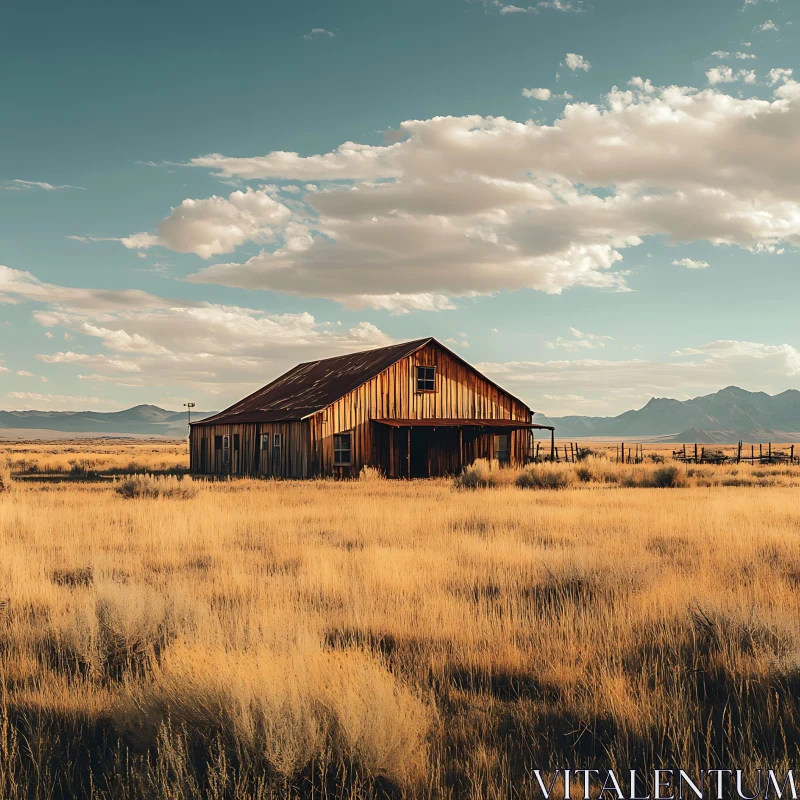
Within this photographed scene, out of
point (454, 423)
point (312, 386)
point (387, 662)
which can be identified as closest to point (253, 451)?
point (312, 386)

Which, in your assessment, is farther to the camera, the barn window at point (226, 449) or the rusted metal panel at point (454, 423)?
the barn window at point (226, 449)

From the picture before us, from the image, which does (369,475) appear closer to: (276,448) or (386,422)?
(386,422)

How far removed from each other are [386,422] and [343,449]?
2.19 m

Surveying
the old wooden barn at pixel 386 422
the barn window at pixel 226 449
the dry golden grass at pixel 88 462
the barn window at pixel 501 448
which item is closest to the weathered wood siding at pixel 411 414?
the old wooden barn at pixel 386 422

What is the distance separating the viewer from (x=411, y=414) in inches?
1315

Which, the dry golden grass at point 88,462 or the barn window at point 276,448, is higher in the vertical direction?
the barn window at point 276,448

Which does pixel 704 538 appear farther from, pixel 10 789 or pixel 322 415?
pixel 322 415

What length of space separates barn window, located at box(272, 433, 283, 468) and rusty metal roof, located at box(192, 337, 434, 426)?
87 cm

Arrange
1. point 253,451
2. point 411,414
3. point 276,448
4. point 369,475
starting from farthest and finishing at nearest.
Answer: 1. point 253,451
2. point 276,448
3. point 411,414
4. point 369,475

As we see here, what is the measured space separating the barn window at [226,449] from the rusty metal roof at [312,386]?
3.06 feet

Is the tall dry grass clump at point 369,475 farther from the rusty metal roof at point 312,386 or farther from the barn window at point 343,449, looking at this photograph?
the rusty metal roof at point 312,386

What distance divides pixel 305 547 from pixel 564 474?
51.5 feet

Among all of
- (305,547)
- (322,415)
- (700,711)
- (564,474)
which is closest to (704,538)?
(305,547)

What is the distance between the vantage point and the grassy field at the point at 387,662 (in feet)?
13.3
